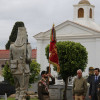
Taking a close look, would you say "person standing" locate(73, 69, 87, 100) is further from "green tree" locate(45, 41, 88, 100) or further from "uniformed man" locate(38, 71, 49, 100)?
"green tree" locate(45, 41, 88, 100)

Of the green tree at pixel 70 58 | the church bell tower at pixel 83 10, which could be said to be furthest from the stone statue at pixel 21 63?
the church bell tower at pixel 83 10

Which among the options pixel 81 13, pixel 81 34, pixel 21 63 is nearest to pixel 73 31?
pixel 81 34

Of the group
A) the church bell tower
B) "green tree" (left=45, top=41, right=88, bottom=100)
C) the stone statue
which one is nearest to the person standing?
the stone statue

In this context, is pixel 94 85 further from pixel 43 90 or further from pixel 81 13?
pixel 81 13

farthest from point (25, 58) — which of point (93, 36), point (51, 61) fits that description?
point (93, 36)

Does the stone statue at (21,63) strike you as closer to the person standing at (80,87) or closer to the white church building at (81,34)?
the person standing at (80,87)

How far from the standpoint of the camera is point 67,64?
3453 cm

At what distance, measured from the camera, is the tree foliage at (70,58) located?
3462cm

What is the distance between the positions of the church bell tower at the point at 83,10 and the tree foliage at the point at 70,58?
2640cm

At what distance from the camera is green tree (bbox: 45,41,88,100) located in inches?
1362

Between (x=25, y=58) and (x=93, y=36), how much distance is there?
147 ft

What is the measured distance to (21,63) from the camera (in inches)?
509

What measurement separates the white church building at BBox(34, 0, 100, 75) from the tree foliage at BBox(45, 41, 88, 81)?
19.6 meters

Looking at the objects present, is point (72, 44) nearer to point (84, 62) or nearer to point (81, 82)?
point (84, 62)
